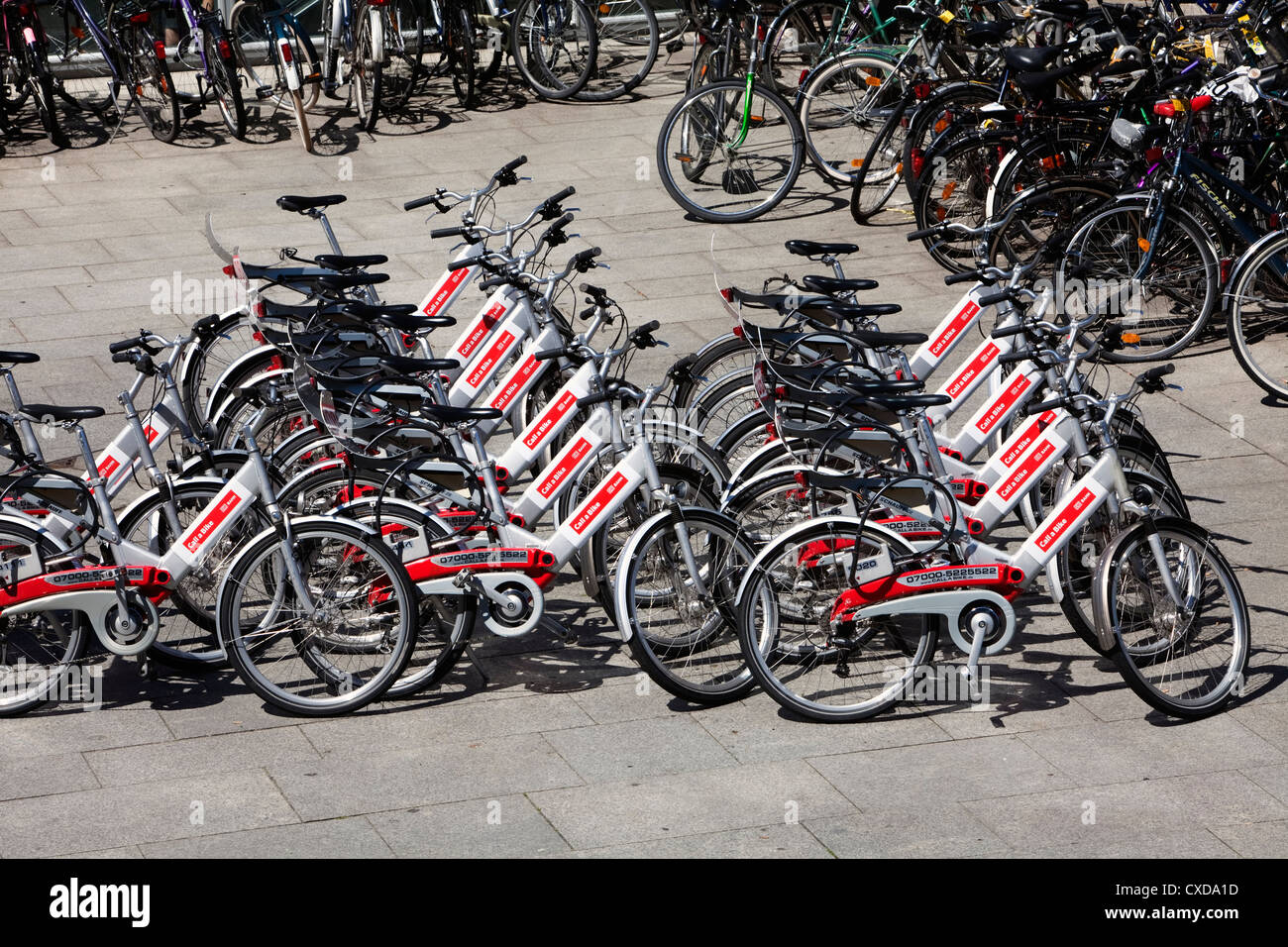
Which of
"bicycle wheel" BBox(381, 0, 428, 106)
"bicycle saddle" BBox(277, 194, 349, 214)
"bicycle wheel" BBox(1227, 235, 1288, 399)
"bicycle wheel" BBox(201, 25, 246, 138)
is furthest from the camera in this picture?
"bicycle wheel" BBox(381, 0, 428, 106)

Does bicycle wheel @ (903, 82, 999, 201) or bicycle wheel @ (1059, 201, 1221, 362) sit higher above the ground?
bicycle wheel @ (903, 82, 999, 201)

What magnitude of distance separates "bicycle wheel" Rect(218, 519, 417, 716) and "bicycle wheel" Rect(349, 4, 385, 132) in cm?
679

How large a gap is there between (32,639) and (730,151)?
597cm

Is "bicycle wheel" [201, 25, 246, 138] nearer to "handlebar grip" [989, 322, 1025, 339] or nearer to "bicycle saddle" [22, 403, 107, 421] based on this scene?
"bicycle saddle" [22, 403, 107, 421]

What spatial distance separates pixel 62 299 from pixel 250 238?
1297mm

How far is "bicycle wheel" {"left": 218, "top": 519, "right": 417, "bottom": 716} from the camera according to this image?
5.18 metres

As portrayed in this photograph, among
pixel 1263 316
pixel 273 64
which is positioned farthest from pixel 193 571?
pixel 273 64

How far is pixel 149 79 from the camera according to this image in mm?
11758

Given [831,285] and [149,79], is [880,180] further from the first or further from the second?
[149,79]

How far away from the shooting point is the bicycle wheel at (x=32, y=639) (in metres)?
5.25

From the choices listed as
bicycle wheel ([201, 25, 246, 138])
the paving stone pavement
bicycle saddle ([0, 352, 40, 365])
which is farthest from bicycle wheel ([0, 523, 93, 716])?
bicycle wheel ([201, 25, 246, 138])

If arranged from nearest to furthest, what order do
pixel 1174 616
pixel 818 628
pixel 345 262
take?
pixel 1174 616
pixel 818 628
pixel 345 262

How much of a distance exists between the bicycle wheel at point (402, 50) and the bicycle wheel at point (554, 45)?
697mm

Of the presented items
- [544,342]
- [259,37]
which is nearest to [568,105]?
[259,37]
